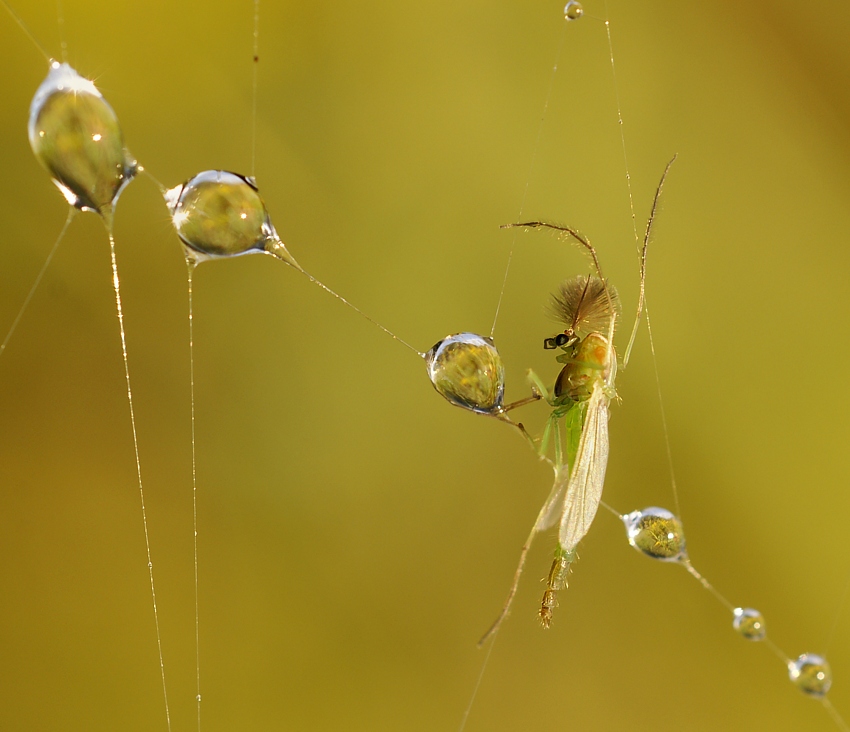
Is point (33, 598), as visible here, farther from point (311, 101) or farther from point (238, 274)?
point (311, 101)

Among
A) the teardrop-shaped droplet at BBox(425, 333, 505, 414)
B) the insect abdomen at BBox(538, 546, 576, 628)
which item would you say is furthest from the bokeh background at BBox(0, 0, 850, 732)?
the teardrop-shaped droplet at BBox(425, 333, 505, 414)

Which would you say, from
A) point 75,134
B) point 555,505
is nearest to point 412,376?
point 555,505

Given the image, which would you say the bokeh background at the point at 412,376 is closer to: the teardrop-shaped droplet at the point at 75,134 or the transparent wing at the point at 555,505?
the transparent wing at the point at 555,505

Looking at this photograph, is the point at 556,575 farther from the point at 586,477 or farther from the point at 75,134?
the point at 75,134

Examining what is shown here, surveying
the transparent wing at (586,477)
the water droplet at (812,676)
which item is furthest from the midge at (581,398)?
the water droplet at (812,676)

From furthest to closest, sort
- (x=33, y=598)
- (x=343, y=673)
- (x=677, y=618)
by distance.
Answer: (x=677, y=618) < (x=343, y=673) < (x=33, y=598)

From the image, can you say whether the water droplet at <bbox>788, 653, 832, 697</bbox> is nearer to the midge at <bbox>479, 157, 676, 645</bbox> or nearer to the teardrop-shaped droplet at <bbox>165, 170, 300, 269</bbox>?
the midge at <bbox>479, 157, 676, 645</bbox>

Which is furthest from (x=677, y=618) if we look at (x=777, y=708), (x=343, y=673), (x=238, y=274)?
(x=238, y=274)
